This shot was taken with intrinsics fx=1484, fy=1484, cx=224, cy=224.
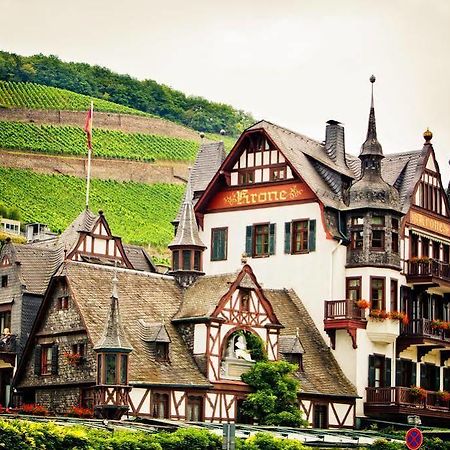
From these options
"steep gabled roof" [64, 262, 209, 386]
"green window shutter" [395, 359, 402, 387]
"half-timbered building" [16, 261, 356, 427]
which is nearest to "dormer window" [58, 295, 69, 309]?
"half-timbered building" [16, 261, 356, 427]

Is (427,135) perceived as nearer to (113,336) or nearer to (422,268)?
(422,268)

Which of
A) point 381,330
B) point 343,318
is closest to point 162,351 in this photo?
point 343,318

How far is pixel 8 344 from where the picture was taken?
226ft

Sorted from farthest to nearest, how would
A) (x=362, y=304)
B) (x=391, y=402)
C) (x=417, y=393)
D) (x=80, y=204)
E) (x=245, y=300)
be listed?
(x=80, y=204) < (x=417, y=393) < (x=362, y=304) < (x=391, y=402) < (x=245, y=300)

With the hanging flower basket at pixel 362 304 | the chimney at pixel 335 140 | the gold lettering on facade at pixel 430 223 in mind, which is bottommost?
the hanging flower basket at pixel 362 304

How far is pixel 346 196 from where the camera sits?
247 feet

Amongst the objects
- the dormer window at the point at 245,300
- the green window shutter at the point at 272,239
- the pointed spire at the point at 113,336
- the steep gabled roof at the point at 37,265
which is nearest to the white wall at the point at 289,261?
the green window shutter at the point at 272,239

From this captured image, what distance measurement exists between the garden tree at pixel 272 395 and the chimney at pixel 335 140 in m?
Answer: 16.9

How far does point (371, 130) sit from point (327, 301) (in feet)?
30.1

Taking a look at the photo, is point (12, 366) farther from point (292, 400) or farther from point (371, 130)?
point (371, 130)

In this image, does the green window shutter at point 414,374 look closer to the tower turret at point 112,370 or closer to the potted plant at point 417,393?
the potted plant at point 417,393

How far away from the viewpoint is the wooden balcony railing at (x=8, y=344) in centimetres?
6856

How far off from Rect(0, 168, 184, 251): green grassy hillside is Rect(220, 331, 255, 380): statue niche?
91.4m

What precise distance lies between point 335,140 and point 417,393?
1495 cm
